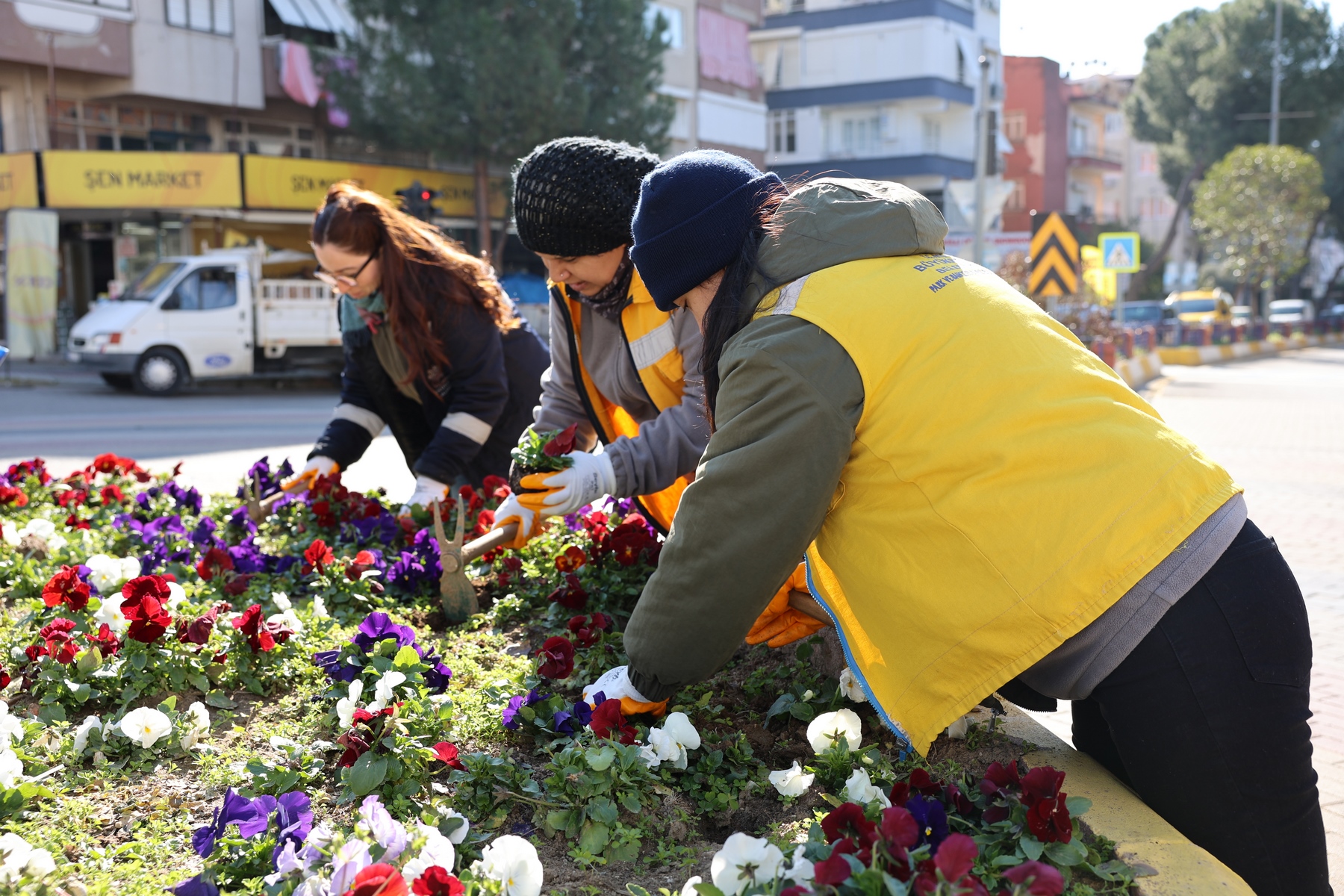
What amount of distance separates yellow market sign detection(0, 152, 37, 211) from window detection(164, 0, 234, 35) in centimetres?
410

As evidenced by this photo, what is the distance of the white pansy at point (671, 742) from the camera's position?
2008 millimetres

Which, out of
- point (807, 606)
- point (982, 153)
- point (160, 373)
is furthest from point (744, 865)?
point (160, 373)

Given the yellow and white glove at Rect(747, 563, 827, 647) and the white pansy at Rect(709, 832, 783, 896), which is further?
the yellow and white glove at Rect(747, 563, 827, 647)

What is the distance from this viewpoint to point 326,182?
22.1m

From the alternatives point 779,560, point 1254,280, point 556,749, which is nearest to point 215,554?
point 556,749

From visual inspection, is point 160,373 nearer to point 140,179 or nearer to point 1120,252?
point 140,179

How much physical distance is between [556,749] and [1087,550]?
1075 millimetres

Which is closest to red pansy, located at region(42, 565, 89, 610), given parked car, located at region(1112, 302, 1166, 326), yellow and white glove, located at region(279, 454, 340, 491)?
yellow and white glove, located at region(279, 454, 340, 491)

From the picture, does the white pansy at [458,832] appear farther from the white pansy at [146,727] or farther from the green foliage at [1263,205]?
the green foliage at [1263,205]

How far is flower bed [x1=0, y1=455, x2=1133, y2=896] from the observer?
1626 mm

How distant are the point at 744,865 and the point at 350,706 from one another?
3.01ft

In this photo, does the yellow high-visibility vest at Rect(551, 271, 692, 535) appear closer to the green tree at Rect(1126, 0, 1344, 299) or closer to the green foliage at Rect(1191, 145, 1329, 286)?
the green foliage at Rect(1191, 145, 1329, 286)

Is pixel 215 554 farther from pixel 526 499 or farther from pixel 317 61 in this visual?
pixel 317 61

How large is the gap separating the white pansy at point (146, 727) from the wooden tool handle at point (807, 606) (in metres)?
1.27
